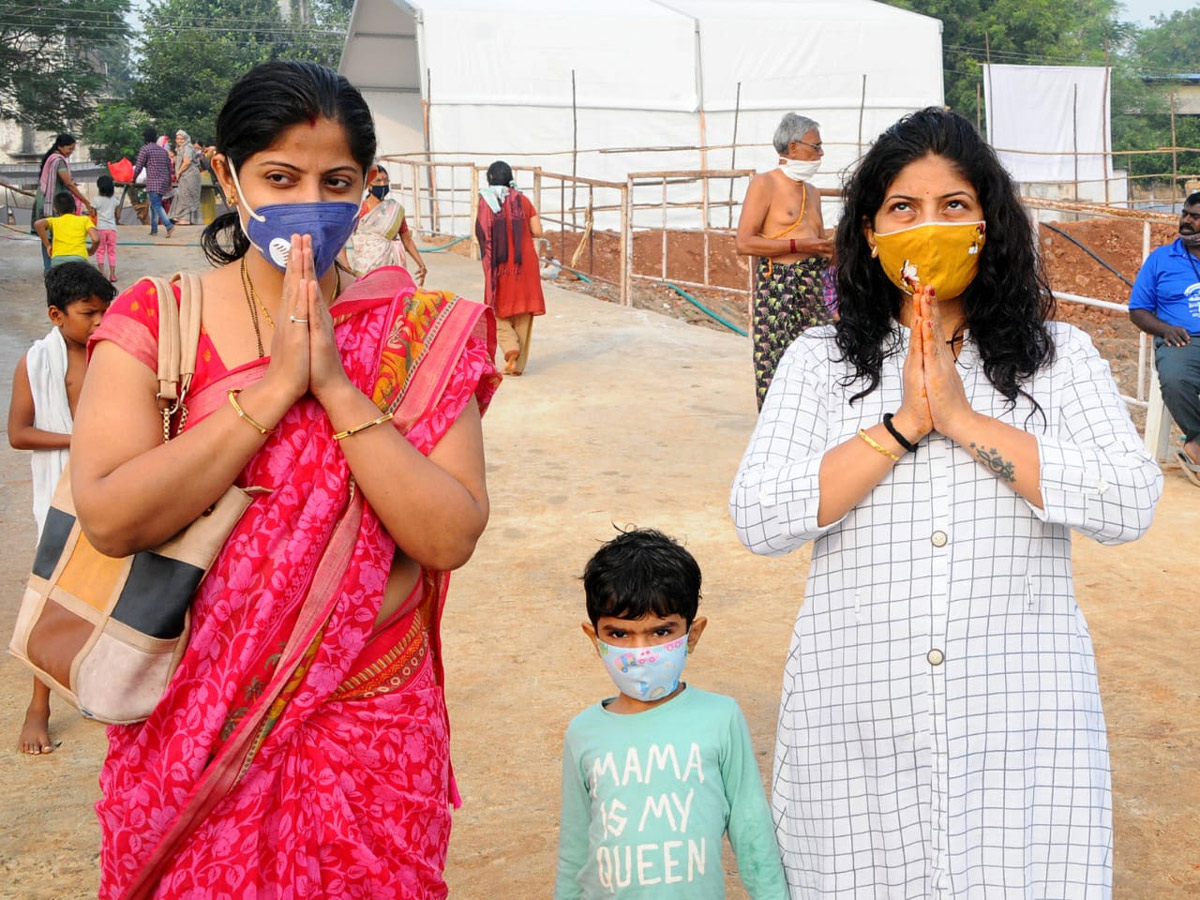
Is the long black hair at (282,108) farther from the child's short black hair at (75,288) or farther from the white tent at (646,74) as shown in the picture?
the white tent at (646,74)

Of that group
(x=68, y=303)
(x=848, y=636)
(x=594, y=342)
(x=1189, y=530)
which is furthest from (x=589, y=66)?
(x=848, y=636)

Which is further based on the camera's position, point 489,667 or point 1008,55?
point 1008,55

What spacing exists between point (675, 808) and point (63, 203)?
1089 cm

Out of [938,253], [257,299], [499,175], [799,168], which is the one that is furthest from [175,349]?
[499,175]

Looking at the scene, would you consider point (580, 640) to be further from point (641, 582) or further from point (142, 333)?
point (142, 333)

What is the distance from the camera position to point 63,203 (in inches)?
451

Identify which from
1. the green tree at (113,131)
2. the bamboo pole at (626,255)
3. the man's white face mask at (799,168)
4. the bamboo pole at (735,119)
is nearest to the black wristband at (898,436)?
the man's white face mask at (799,168)

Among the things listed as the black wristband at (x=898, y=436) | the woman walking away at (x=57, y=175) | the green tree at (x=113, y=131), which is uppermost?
the green tree at (x=113, y=131)

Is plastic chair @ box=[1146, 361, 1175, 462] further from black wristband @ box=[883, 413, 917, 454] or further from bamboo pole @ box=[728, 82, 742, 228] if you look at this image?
bamboo pole @ box=[728, 82, 742, 228]

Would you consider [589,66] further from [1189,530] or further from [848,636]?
[848,636]

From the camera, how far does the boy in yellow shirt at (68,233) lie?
11.4m

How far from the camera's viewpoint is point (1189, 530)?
583cm

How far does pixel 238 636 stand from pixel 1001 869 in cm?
105

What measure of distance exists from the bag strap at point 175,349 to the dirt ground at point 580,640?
171 cm
